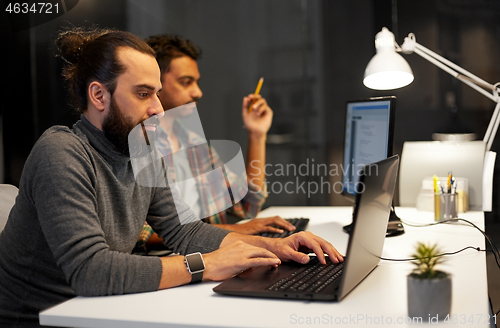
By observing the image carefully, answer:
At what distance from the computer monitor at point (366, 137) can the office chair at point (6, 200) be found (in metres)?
1.06

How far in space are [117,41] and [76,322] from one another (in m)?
0.78

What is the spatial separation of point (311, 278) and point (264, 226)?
1.95 ft

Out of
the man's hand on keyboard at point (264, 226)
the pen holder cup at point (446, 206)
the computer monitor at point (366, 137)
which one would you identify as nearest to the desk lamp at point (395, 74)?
the computer monitor at point (366, 137)

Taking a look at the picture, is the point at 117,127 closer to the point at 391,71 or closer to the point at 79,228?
the point at 79,228

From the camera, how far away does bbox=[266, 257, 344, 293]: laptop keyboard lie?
0.86m

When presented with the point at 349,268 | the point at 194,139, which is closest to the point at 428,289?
the point at 349,268

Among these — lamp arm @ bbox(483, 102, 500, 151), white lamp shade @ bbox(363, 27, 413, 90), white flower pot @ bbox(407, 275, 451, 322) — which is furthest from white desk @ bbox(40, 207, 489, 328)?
lamp arm @ bbox(483, 102, 500, 151)

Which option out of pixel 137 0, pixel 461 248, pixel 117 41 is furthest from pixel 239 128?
pixel 461 248

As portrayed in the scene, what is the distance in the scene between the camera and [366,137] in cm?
151

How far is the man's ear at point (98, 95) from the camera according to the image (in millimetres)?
1236

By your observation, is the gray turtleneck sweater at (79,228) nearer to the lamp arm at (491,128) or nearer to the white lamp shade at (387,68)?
the white lamp shade at (387,68)

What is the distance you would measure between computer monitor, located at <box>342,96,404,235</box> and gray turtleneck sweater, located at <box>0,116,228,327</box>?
21.8 inches

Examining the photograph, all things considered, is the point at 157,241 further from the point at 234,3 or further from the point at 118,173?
the point at 234,3

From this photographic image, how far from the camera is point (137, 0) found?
2314 mm
